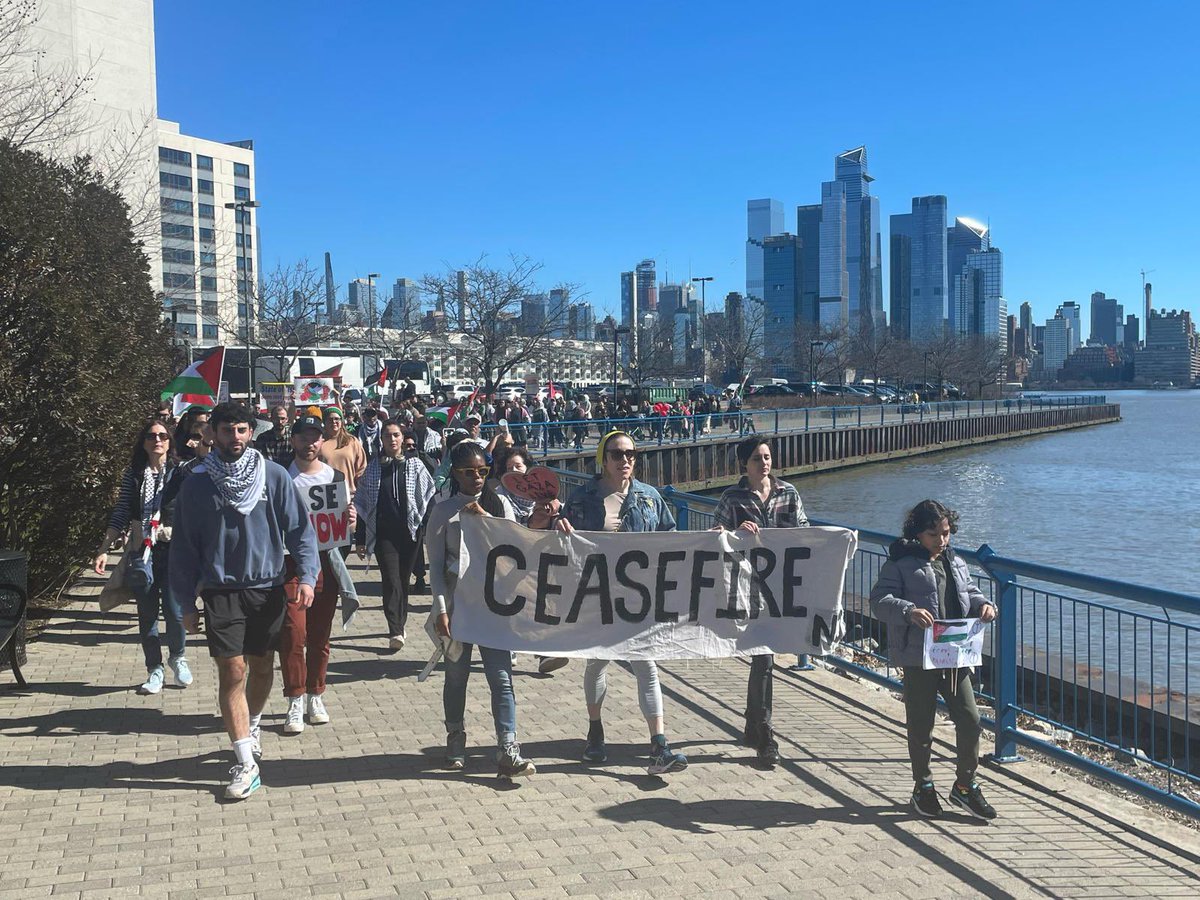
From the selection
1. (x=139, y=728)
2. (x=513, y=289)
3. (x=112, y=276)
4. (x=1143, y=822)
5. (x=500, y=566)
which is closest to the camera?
(x=1143, y=822)

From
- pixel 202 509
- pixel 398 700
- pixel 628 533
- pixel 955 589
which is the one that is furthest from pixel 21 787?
pixel 955 589

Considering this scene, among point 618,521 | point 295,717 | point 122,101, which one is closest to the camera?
point 618,521

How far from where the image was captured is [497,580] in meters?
6.47

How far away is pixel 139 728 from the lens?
7035 millimetres

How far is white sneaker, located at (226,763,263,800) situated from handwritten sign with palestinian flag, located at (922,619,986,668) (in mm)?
3437

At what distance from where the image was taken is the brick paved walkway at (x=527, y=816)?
15.9 feet

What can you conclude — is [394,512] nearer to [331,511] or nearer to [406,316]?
[331,511]

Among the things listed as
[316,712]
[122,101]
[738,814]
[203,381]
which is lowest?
[738,814]

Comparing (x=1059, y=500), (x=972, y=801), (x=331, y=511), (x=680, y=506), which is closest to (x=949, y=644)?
(x=972, y=801)

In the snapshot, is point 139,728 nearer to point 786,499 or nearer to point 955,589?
point 786,499

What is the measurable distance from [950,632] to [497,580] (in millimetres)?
2478

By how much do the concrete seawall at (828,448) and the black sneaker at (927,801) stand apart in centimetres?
2722

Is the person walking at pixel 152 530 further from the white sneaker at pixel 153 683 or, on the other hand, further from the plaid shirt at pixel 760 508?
the plaid shirt at pixel 760 508

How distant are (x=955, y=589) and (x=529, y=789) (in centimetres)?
243
